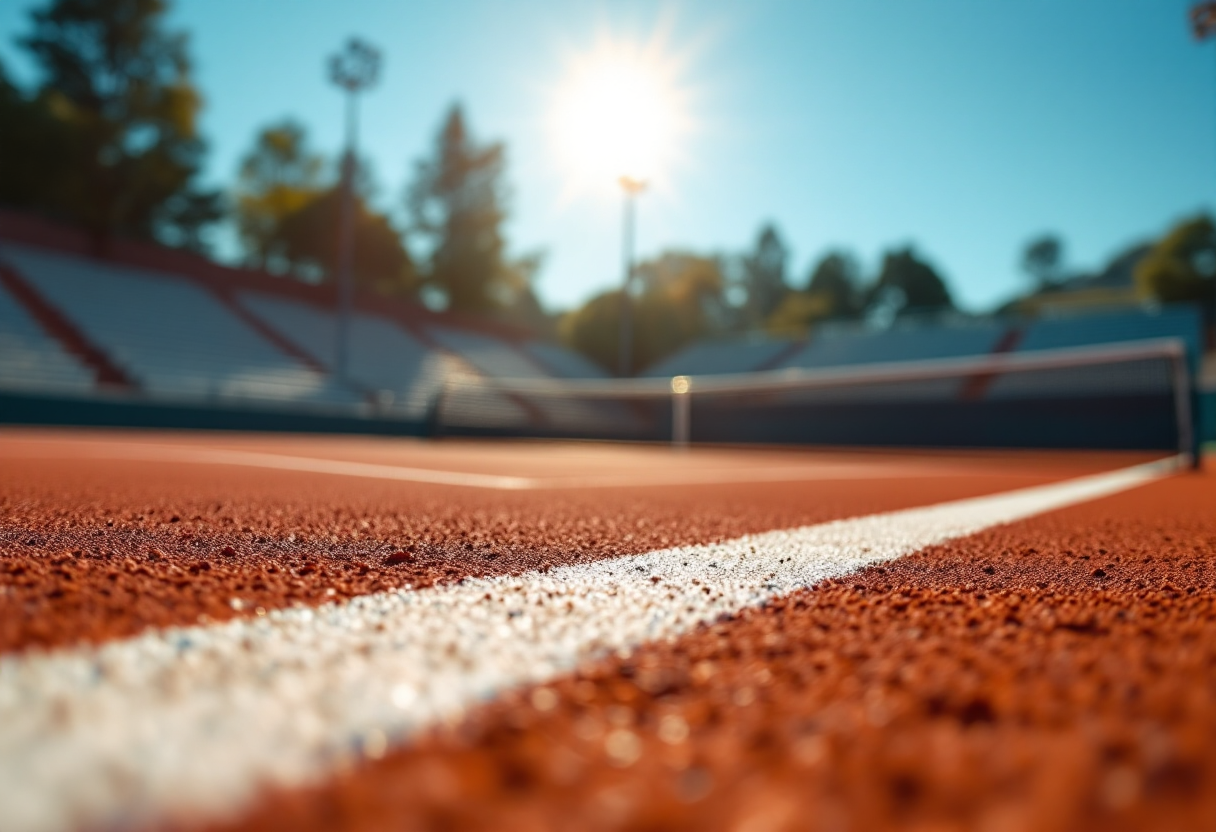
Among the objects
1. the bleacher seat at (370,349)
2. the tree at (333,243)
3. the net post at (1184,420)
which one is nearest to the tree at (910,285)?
the tree at (333,243)

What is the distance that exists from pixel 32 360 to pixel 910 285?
121ft

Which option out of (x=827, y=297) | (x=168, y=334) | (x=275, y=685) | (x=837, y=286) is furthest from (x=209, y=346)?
(x=837, y=286)

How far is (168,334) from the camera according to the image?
16.8 metres

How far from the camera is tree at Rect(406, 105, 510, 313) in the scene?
105 ft

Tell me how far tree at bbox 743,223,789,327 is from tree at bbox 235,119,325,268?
28.5 m

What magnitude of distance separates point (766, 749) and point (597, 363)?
27451mm

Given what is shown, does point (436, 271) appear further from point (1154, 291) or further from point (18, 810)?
point (18, 810)

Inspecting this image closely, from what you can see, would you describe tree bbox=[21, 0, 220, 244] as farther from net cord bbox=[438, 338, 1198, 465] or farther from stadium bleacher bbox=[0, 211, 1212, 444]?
net cord bbox=[438, 338, 1198, 465]

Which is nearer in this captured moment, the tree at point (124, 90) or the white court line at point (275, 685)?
the white court line at point (275, 685)

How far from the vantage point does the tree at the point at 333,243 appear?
28.4 m

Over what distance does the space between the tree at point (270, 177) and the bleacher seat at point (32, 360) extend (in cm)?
1905

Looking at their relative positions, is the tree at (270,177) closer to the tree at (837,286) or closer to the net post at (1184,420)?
the tree at (837,286)

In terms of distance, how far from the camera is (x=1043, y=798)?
43cm

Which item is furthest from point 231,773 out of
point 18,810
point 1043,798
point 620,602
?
point 620,602
